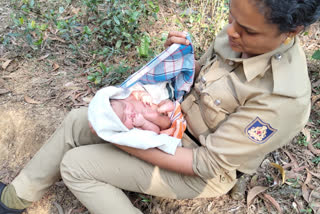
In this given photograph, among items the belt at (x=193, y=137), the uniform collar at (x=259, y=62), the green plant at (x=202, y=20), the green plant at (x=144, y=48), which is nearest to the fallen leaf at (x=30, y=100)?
the green plant at (x=144, y=48)

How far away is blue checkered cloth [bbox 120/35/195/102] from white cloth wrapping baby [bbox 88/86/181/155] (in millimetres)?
339

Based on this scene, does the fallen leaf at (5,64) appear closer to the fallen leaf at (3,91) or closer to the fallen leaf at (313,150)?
the fallen leaf at (3,91)

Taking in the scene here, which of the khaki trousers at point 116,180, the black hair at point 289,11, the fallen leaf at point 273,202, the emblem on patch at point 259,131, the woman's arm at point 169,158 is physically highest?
the black hair at point 289,11

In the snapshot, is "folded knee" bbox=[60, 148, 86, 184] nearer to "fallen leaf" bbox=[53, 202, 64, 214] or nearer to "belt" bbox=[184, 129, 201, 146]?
"fallen leaf" bbox=[53, 202, 64, 214]

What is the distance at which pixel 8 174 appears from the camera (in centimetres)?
223

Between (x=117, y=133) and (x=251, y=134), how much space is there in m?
0.74

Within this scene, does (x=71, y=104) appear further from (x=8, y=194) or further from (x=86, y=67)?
(x=8, y=194)

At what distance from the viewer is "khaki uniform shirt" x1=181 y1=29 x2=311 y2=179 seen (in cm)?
131

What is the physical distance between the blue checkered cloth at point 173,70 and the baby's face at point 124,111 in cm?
16

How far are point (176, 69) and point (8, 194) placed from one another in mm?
1413

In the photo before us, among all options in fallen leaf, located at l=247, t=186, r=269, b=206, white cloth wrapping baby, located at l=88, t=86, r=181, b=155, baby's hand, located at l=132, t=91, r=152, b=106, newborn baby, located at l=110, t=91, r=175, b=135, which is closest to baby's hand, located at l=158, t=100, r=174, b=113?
newborn baby, located at l=110, t=91, r=175, b=135

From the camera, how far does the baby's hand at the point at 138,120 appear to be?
1.76 meters

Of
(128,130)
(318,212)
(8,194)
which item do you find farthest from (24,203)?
(318,212)

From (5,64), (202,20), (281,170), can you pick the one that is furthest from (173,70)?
(5,64)
